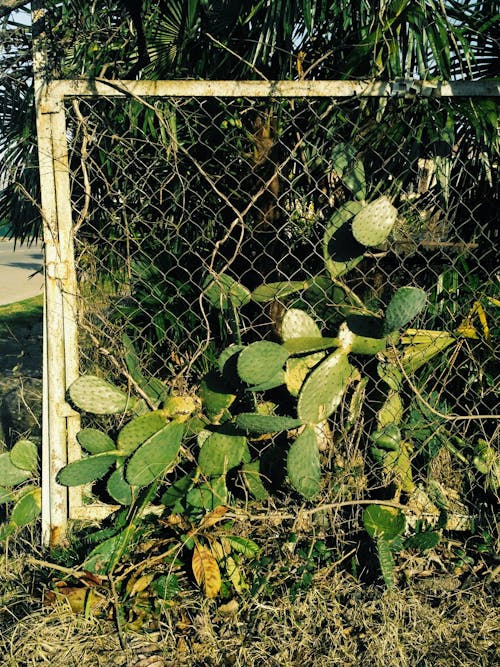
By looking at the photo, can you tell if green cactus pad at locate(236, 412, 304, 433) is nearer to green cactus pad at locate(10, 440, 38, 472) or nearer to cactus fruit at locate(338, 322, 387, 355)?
cactus fruit at locate(338, 322, 387, 355)

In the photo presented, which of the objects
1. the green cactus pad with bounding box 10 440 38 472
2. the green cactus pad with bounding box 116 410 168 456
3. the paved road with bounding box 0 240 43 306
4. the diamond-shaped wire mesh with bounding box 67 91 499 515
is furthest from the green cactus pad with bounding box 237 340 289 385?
the paved road with bounding box 0 240 43 306

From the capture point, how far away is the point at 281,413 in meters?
2.45

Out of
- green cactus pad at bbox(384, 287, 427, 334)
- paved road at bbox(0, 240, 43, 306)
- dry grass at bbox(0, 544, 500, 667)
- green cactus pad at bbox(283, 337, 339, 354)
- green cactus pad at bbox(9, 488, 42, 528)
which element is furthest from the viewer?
paved road at bbox(0, 240, 43, 306)

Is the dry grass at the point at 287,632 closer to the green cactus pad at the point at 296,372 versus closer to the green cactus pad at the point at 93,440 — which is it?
the green cactus pad at the point at 93,440

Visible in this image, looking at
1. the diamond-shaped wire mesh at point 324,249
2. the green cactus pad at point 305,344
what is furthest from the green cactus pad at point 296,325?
the diamond-shaped wire mesh at point 324,249

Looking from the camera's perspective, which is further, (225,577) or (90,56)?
(90,56)

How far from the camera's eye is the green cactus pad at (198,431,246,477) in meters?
2.31

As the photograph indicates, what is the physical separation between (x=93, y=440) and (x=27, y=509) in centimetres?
35

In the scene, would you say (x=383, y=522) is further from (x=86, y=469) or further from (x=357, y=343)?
(x=86, y=469)

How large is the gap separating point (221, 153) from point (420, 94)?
4.16 ft

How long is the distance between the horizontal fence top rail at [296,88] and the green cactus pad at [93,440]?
1.08 m

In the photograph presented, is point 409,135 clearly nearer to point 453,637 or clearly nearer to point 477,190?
point 477,190

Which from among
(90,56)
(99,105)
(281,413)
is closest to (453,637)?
(281,413)

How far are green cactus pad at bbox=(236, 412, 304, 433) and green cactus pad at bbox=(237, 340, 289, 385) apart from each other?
0.11 metres
